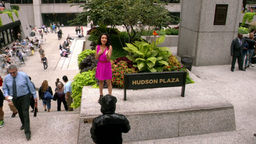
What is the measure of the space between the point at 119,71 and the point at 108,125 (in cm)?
396

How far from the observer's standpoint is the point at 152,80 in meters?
5.25

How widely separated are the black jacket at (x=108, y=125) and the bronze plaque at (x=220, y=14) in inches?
326

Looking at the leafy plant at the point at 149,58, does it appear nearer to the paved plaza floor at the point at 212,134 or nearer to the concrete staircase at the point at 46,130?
the paved plaza floor at the point at 212,134

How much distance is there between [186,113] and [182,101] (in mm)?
465

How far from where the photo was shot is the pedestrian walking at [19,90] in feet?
15.0

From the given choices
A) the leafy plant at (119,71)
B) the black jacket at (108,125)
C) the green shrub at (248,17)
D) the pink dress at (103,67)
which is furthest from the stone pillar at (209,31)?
the green shrub at (248,17)

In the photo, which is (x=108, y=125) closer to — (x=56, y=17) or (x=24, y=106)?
(x=24, y=106)

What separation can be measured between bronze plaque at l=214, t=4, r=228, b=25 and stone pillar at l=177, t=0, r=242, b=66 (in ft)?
0.26

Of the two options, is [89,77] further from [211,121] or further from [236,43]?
[236,43]

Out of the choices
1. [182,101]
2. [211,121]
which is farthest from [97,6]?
[211,121]

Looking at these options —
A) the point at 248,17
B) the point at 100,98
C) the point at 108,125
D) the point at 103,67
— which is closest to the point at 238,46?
the point at 103,67

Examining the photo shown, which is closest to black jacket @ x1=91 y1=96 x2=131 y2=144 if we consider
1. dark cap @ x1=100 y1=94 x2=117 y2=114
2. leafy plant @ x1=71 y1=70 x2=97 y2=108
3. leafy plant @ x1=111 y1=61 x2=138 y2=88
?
dark cap @ x1=100 y1=94 x2=117 y2=114

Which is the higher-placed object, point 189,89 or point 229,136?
point 189,89

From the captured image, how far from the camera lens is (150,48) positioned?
23.2 ft
